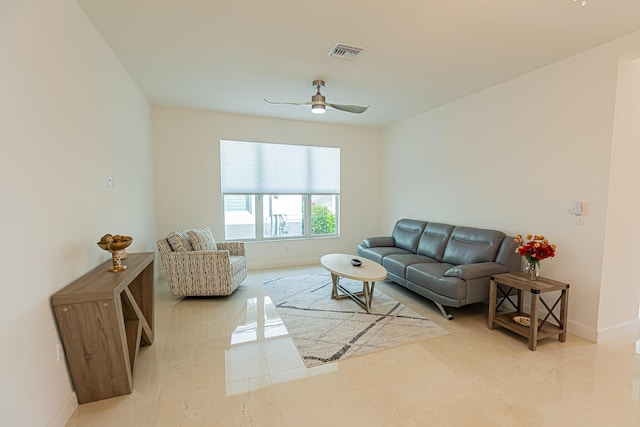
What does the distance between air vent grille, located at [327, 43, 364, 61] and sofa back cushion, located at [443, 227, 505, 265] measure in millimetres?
2593

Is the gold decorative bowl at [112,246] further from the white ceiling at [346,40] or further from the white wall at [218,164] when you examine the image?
the white wall at [218,164]

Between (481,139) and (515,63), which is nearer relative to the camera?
(515,63)

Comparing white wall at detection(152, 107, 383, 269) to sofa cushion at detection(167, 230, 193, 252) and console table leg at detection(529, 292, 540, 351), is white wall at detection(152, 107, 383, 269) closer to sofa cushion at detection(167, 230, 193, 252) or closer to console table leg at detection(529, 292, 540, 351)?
sofa cushion at detection(167, 230, 193, 252)

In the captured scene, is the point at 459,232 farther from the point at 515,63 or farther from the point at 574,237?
the point at 515,63

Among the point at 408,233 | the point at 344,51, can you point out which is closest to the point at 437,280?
the point at 408,233

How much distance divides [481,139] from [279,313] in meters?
3.46

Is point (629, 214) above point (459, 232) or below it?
above

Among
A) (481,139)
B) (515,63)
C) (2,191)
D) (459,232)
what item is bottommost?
(459,232)

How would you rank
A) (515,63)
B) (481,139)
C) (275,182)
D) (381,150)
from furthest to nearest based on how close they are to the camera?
1. (381,150)
2. (275,182)
3. (481,139)
4. (515,63)

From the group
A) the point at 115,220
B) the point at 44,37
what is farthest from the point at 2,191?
the point at 115,220

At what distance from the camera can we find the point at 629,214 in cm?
270

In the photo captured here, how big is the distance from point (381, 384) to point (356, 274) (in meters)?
1.28

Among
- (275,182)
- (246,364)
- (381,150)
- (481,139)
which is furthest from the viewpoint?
(381,150)

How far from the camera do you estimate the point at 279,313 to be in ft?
10.8
